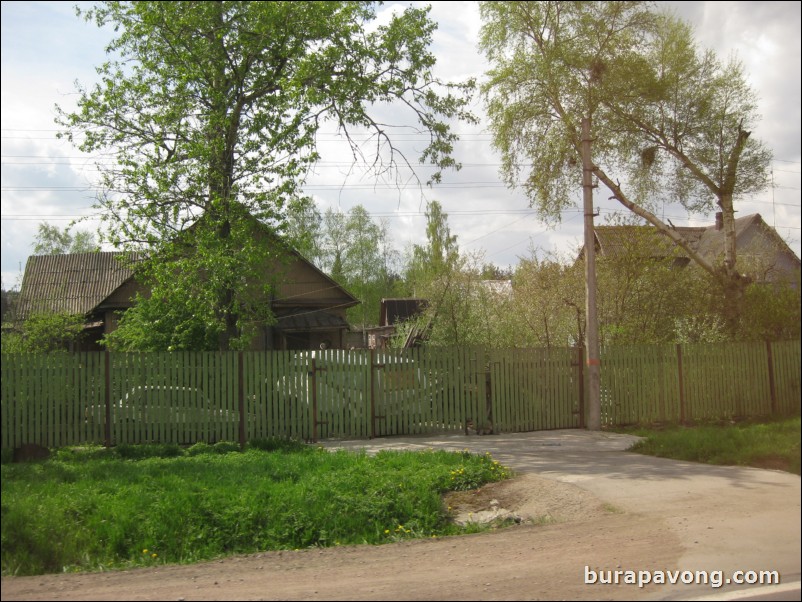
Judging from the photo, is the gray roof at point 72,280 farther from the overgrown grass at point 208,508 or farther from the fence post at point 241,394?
the overgrown grass at point 208,508

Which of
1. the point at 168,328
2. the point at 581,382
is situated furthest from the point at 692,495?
the point at 168,328

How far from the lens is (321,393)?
53.5 ft

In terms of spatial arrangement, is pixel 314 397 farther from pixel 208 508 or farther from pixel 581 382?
pixel 208 508

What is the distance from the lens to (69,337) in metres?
24.6

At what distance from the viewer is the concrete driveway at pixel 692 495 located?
19.3 ft

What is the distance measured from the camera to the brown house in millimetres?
30781

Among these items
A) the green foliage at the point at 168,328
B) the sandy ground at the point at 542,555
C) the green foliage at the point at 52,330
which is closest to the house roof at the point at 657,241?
the green foliage at the point at 168,328

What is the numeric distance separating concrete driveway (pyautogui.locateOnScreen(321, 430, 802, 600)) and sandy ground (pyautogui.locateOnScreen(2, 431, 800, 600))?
0.07 feet

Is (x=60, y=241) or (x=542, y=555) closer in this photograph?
(x=542, y=555)

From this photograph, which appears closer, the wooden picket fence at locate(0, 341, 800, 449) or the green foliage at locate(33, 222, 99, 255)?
the wooden picket fence at locate(0, 341, 800, 449)

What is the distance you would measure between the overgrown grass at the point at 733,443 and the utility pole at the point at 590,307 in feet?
13.7

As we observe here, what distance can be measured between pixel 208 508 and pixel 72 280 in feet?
101

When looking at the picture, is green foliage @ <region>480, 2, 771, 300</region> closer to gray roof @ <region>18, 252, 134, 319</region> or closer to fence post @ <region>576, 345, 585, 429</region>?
fence post @ <region>576, 345, 585, 429</region>

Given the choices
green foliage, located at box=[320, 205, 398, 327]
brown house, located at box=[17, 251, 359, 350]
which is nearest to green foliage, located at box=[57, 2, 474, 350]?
brown house, located at box=[17, 251, 359, 350]
